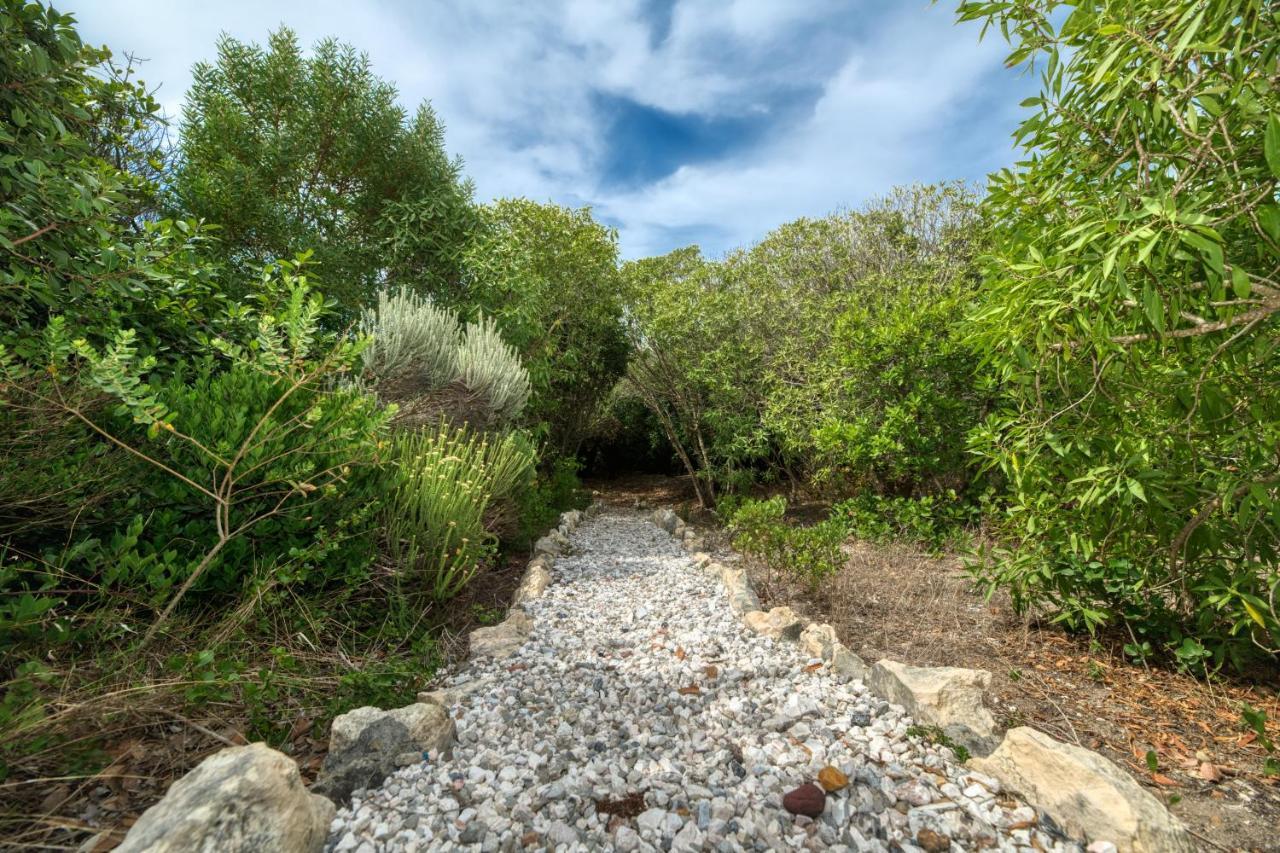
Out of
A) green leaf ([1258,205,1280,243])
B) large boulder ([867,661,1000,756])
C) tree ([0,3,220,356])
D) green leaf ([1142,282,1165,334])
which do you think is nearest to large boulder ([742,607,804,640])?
large boulder ([867,661,1000,756])

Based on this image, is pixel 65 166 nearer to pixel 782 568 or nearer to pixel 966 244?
pixel 782 568

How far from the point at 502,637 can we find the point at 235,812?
1760 mm

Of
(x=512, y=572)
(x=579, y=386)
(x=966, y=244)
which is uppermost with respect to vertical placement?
(x=966, y=244)

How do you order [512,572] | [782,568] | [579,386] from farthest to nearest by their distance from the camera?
[579,386]
[512,572]
[782,568]

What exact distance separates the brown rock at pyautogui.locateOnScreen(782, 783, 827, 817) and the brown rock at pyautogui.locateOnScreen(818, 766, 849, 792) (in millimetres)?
42

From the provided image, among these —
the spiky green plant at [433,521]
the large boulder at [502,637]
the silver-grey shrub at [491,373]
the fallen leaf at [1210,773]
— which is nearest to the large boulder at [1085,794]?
the fallen leaf at [1210,773]

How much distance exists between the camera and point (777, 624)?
121 inches

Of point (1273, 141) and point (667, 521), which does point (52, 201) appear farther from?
point (667, 521)

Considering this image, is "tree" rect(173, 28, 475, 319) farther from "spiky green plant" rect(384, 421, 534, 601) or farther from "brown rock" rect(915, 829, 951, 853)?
"brown rock" rect(915, 829, 951, 853)

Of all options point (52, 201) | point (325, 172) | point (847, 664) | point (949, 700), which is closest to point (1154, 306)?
point (949, 700)

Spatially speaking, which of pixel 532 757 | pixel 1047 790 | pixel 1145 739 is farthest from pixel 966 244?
pixel 532 757

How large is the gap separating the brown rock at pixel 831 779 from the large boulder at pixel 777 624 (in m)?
1.30

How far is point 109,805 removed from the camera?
153 centimetres

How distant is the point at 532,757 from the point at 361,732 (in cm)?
59
